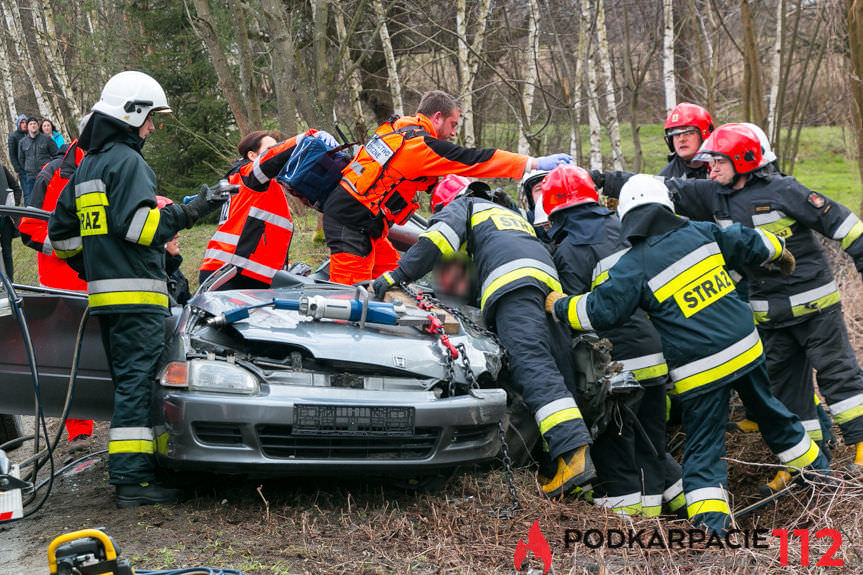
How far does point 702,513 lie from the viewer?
399 centimetres

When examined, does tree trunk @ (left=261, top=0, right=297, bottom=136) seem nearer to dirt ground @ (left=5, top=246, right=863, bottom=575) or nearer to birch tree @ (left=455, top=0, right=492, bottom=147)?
birch tree @ (left=455, top=0, right=492, bottom=147)

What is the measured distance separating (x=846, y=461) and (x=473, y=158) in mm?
3121

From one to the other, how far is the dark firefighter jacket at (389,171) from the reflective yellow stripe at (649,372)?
1.89m

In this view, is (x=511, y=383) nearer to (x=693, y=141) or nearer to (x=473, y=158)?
(x=473, y=158)

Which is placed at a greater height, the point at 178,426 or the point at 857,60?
the point at 857,60

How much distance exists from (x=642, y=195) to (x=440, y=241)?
118cm

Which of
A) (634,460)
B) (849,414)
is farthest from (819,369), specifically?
(634,460)

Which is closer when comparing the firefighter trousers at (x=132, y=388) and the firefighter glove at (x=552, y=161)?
the firefighter trousers at (x=132, y=388)

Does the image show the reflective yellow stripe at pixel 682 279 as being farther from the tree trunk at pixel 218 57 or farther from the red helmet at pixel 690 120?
the tree trunk at pixel 218 57

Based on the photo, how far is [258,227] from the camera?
6.02 metres

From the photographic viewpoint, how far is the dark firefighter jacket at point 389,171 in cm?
578

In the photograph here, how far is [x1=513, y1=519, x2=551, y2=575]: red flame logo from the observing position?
3268 mm

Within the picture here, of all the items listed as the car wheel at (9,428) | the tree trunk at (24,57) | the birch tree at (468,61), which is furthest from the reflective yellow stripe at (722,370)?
the tree trunk at (24,57)

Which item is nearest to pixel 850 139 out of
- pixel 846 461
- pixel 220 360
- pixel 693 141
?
pixel 693 141
